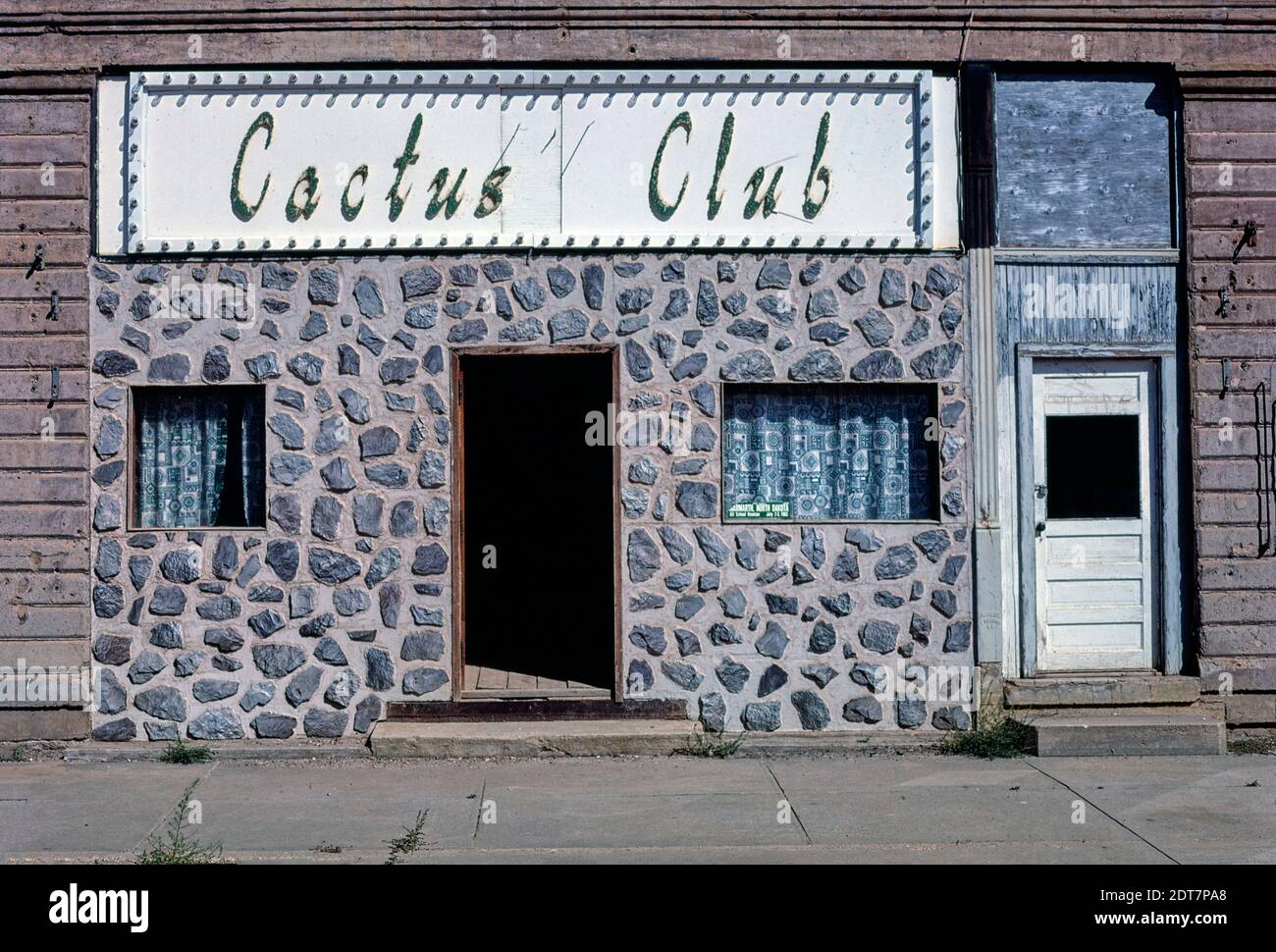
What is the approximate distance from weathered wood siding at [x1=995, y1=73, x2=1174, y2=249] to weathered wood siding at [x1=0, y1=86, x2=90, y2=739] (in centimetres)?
643

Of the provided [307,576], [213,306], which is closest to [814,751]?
[307,576]

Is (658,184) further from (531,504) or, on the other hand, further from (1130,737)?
(1130,737)

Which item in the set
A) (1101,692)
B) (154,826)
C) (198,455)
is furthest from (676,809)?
(198,455)

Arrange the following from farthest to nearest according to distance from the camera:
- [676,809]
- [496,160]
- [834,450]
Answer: [834,450], [496,160], [676,809]

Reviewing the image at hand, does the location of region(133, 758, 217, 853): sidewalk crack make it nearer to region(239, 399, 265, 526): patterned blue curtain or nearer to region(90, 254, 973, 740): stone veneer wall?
region(90, 254, 973, 740): stone veneer wall

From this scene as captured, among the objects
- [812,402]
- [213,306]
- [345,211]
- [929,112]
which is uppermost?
[929,112]

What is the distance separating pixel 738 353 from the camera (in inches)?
358

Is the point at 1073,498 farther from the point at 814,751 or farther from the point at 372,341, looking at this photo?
the point at 372,341

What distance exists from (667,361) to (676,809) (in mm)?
3153

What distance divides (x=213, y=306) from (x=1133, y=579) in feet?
22.0

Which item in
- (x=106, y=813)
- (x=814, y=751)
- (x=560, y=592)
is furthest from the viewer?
(x=560, y=592)

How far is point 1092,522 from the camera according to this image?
9312 millimetres

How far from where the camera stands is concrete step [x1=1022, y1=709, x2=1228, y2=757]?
28.5ft

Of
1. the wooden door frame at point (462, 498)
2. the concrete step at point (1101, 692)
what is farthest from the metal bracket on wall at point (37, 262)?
the concrete step at point (1101, 692)
